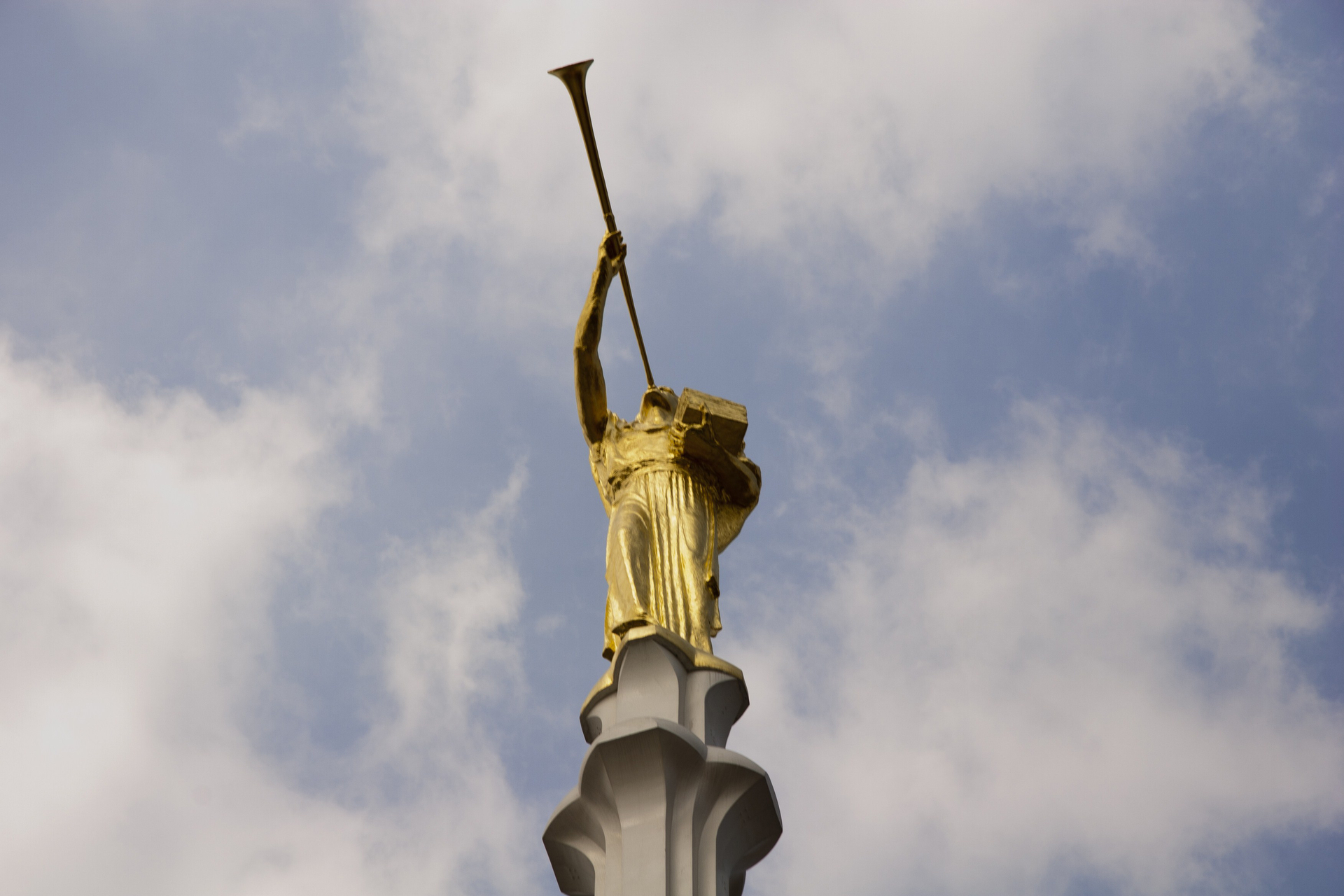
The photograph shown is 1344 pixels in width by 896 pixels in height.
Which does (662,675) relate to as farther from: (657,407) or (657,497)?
(657,407)

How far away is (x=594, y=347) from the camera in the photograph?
15.0m

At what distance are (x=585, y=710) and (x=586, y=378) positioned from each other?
3.21 metres

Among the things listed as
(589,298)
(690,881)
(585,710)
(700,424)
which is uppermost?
(589,298)

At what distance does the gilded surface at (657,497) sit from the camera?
13484 mm

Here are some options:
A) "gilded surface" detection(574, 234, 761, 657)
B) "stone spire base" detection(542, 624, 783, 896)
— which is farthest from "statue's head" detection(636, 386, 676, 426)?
"stone spire base" detection(542, 624, 783, 896)

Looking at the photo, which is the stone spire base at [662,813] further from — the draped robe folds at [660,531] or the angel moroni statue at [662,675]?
the draped robe folds at [660,531]

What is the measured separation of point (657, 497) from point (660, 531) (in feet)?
1.18

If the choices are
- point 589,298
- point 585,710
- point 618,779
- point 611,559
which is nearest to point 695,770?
point 618,779

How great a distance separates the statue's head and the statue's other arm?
345 millimetres

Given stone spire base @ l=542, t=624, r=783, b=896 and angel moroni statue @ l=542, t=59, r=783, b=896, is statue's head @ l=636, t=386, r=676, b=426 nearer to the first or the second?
angel moroni statue @ l=542, t=59, r=783, b=896

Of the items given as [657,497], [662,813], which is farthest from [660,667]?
[657,497]

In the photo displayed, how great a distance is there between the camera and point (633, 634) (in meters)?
12.9

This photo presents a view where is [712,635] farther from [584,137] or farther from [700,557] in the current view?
[584,137]

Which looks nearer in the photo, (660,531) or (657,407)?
(660,531)
